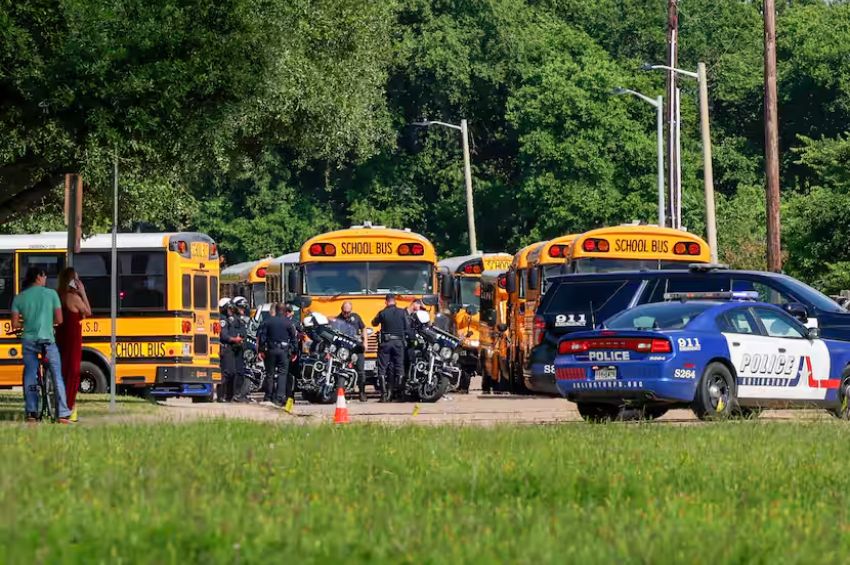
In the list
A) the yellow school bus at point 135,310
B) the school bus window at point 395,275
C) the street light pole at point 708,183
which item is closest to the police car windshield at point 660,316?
the yellow school bus at point 135,310

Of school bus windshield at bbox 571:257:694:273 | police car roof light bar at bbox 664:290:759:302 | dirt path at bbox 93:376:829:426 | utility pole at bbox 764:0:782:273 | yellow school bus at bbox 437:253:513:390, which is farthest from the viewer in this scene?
yellow school bus at bbox 437:253:513:390

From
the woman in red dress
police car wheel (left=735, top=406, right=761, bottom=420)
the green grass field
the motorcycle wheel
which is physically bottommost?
the green grass field

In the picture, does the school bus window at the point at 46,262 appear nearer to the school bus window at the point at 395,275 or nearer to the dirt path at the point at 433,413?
the dirt path at the point at 433,413

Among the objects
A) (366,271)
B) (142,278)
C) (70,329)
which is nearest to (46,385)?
(70,329)

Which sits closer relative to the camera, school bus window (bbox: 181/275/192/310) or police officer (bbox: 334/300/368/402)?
→ school bus window (bbox: 181/275/192/310)

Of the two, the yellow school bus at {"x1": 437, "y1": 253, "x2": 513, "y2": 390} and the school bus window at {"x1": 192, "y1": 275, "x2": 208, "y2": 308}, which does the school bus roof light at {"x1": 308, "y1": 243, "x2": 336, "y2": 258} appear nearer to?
the school bus window at {"x1": 192, "y1": 275, "x2": 208, "y2": 308}

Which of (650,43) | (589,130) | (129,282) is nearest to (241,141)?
(129,282)

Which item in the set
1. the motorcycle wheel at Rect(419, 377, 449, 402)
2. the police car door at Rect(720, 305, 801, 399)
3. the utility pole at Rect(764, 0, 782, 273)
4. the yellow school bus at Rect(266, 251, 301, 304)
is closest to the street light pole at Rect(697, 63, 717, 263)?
the utility pole at Rect(764, 0, 782, 273)

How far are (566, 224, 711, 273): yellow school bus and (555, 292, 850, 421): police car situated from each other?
9.03 metres

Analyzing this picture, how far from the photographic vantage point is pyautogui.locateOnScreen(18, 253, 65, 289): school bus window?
104 ft

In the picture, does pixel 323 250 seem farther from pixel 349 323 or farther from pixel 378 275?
pixel 349 323

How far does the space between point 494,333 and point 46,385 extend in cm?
1968

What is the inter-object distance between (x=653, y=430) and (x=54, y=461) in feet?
22.0

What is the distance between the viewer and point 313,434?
16.9 meters
